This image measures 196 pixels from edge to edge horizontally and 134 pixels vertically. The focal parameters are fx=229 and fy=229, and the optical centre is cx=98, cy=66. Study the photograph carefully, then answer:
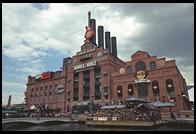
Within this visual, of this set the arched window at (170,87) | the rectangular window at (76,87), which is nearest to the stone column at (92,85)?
the rectangular window at (76,87)

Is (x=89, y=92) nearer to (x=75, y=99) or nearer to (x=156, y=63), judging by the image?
(x=75, y=99)

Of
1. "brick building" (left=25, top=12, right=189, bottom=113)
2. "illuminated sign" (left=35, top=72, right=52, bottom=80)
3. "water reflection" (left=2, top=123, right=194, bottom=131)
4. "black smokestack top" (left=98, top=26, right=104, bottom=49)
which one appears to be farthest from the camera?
"black smokestack top" (left=98, top=26, right=104, bottom=49)

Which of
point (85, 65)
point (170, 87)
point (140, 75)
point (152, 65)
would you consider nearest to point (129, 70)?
point (140, 75)

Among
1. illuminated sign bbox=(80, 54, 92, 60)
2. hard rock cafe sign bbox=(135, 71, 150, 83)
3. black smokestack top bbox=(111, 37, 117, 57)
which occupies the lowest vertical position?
hard rock cafe sign bbox=(135, 71, 150, 83)

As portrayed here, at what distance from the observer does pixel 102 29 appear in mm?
80250

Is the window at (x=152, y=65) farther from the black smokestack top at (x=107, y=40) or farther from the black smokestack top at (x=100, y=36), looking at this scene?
the black smokestack top at (x=100, y=36)

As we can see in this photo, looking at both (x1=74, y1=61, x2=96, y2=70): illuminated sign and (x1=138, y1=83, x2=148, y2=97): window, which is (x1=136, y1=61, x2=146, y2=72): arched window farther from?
(x1=74, y1=61, x2=96, y2=70): illuminated sign

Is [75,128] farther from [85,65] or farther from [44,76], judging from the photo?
[44,76]

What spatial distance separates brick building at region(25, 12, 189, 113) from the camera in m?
49.8

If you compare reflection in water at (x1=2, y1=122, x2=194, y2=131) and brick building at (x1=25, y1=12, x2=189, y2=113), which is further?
brick building at (x1=25, y1=12, x2=189, y2=113)

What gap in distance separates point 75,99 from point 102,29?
28486 mm

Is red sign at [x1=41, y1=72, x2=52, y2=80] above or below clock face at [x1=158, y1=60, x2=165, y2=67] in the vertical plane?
above

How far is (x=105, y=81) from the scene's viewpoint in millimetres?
58750

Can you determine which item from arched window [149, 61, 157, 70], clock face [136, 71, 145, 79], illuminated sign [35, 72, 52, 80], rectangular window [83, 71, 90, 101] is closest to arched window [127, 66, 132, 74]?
clock face [136, 71, 145, 79]
